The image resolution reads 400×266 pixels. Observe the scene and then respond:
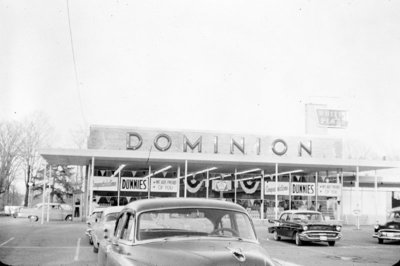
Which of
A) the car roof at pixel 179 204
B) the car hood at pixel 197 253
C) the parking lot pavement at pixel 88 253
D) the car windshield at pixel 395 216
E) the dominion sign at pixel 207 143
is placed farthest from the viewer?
the dominion sign at pixel 207 143

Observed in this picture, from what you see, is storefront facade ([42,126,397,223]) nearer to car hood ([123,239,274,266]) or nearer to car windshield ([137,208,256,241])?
car windshield ([137,208,256,241])

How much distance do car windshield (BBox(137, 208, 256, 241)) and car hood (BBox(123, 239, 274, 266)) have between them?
274 mm

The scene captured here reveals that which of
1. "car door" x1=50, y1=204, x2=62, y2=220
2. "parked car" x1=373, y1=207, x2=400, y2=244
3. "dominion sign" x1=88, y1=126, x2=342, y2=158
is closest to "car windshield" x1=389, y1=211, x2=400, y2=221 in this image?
"parked car" x1=373, y1=207, x2=400, y2=244

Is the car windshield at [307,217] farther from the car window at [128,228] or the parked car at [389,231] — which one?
the car window at [128,228]

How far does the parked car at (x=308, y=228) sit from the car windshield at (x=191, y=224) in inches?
533

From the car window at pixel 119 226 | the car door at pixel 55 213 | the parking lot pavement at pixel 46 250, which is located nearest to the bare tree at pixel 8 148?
the car door at pixel 55 213

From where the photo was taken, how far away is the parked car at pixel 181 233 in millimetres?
5820

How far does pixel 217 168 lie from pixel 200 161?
13.4 ft

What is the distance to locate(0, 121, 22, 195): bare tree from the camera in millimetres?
51938

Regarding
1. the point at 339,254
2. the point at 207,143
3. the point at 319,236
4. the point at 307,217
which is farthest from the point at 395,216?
the point at 207,143

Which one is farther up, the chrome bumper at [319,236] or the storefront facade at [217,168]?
the storefront facade at [217,168]

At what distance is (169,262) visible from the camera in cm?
567

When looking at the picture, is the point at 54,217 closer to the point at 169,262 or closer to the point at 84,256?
the point at 84,256

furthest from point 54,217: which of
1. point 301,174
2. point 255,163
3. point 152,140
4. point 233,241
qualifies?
point 233,241
